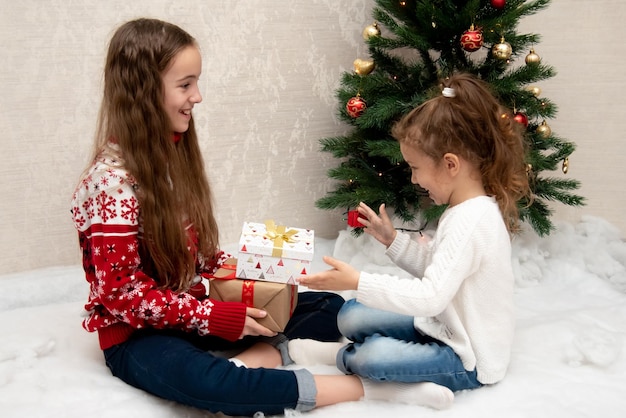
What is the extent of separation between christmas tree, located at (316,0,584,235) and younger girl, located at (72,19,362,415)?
0.65m

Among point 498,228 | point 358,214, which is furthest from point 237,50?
point 498,228

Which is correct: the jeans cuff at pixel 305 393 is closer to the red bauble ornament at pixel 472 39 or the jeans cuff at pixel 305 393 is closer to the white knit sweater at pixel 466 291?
the white knit sweater at pixel 466 291

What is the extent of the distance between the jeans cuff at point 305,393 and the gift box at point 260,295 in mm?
127

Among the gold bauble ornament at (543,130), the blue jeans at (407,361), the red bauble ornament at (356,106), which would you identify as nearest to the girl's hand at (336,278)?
the blue jeans at (407,361)

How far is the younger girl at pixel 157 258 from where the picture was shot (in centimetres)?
125

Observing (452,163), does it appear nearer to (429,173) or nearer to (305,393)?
(429,173)

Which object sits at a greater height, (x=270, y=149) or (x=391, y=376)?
(x=270, y=149)

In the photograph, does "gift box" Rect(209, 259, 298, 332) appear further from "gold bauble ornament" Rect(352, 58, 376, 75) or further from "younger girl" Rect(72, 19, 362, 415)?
"gold bauble ornament" Rect(352, 58, 376, 75)

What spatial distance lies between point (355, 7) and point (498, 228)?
1.17 m

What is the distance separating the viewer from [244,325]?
1.33m

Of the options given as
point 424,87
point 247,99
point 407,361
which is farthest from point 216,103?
point 407,361

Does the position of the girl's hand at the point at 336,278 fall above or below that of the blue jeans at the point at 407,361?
above

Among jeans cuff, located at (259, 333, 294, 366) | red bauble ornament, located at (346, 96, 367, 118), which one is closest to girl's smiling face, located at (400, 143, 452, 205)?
jeans cuff, located at (259, 333, 294, 366)

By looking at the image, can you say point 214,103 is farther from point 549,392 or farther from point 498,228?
point 549,392
